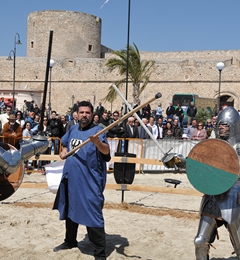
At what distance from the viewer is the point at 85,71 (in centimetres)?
3241

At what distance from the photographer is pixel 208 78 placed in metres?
28.4

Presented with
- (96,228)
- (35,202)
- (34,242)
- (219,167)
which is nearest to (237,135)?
(219,167)

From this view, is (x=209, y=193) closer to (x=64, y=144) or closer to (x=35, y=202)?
(x=64, y=144)

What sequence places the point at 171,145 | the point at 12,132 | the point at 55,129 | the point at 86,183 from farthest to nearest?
the point at 171,145
the point at 55,129
the point at 12,132
the point at 86,183

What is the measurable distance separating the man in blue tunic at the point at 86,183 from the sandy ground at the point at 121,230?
47 cm

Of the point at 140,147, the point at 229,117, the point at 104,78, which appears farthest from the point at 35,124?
the point at 104,78

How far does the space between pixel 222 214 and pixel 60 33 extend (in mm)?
39654

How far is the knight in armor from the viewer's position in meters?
3.92

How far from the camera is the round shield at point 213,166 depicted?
12.7 ft

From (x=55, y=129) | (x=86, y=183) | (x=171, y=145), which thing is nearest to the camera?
(x=86, y=183)

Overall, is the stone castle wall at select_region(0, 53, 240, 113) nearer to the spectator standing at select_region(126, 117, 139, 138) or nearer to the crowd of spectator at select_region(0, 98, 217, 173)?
the crowd of spectator at select_region(0, 98, 217, 173)

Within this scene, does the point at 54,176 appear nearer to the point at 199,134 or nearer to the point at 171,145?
the point at 171,145

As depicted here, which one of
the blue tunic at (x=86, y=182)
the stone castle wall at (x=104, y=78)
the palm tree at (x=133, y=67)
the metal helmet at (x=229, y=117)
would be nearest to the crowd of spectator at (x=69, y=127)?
the blue tunic at (x=86, y=182)

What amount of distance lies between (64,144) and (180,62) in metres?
25.6
